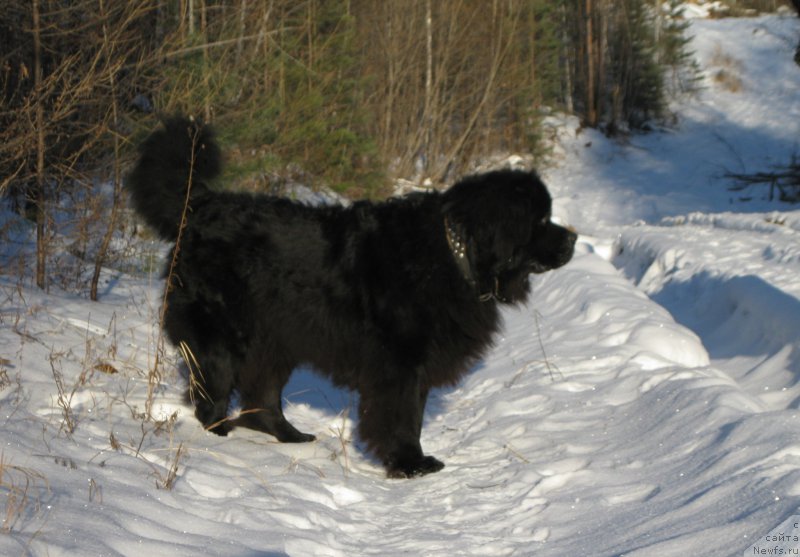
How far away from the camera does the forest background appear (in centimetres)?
742

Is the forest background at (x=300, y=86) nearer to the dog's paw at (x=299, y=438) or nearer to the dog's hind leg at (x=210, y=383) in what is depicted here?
the dog's hind leg at (x=210, y=383)

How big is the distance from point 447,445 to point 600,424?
0.95m

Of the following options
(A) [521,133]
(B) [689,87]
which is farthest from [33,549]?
(B) [689,87]

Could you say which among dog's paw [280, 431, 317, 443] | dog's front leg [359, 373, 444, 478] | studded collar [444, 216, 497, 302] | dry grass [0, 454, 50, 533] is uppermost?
studded collar [444, 216, 497, 302]

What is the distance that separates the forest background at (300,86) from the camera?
7418 mm

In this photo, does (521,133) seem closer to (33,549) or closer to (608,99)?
(608,99)

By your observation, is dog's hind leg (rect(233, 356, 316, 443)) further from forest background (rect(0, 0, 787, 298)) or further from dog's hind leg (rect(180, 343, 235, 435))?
forest background (rect(0, 0, 787, 298))

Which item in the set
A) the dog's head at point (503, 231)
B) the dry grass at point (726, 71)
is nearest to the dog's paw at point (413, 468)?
the dog's head at point (503, 231)

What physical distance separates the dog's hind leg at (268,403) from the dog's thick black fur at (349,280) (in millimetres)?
12

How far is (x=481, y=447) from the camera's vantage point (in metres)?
4.85

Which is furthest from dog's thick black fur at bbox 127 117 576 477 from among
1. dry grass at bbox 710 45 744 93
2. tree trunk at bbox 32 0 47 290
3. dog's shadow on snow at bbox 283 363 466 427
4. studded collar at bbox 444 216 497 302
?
dry grass at bbox 710 45 744 93

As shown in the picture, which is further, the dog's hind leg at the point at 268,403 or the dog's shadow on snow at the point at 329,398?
the dog's shadow on snow at the point at 329,398

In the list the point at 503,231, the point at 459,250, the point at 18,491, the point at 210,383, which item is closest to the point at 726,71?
the point at 503,231

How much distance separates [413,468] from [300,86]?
9.09 m
